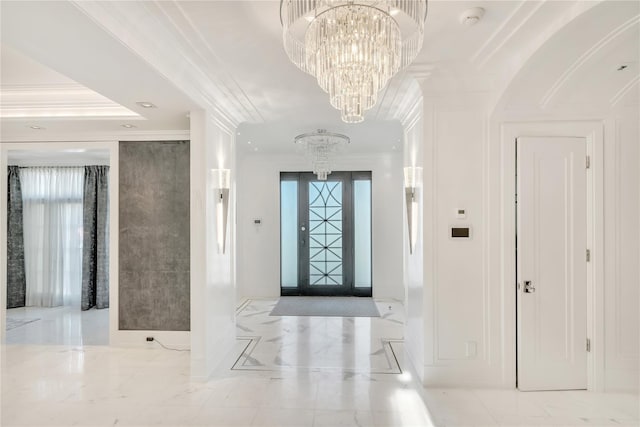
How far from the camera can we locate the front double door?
23.4 feet

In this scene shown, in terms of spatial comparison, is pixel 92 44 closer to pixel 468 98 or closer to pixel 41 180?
pixel 468 98

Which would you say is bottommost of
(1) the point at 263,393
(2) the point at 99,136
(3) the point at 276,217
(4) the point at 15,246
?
(1) the point at 263,393

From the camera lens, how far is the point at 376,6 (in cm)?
154

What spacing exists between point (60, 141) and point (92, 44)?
2962 mm

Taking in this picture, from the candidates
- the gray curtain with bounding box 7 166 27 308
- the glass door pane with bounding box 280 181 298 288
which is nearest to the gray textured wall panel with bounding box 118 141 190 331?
the glass door pane with bounding box 280 181 298 288

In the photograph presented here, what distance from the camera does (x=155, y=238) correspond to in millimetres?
4285

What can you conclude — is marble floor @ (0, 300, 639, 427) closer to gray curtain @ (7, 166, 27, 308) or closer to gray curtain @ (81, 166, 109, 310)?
gray curtain @ (81, 166, 109, 310)

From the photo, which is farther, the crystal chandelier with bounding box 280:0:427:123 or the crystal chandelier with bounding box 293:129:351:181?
the crystal chandelier with bounding box 293:129:351:181

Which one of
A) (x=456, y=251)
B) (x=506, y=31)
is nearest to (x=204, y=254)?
(x=456, y=251)

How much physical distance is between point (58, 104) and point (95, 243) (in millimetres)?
3205

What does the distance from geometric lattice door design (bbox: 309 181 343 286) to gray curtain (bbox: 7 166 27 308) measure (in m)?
5.20

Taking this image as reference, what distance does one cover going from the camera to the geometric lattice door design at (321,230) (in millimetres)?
7180

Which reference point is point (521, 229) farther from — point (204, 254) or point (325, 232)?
point (325, 232)

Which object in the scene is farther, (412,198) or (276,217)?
(276,217)
